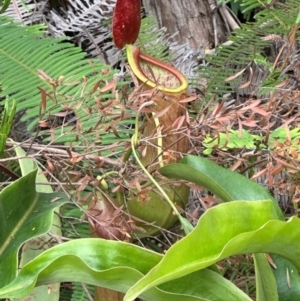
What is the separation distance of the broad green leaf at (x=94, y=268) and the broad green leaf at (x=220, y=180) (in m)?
0.12

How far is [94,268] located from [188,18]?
1.08 metres

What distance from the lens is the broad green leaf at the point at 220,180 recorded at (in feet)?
1.76

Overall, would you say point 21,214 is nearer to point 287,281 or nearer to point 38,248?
point 38,248

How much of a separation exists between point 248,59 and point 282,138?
45 cm

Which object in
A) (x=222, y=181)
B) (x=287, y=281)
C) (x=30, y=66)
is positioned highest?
(x=30, y=66)

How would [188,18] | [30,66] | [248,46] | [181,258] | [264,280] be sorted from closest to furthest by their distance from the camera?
[181,258] → [264,280] → [30,66] → [248,46] → [188,18]

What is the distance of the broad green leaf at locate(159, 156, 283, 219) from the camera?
535 mm

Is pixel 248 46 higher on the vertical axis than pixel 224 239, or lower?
lower

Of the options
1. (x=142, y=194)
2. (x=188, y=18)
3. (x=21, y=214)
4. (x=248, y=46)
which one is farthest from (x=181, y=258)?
(x=188, y=18)

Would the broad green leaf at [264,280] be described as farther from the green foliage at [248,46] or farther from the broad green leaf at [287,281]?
the green foliage at [248,46]

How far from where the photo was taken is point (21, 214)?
570 millimetres

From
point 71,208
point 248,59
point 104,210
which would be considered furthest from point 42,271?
point 248,59

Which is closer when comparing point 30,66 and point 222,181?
point 222,181

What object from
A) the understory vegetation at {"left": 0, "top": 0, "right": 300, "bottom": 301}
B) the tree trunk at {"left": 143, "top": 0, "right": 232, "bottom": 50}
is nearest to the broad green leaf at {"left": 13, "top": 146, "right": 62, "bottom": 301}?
the understory vegetation at {"left": 0, "top": 0, "right": 300, "bottom": 301}
